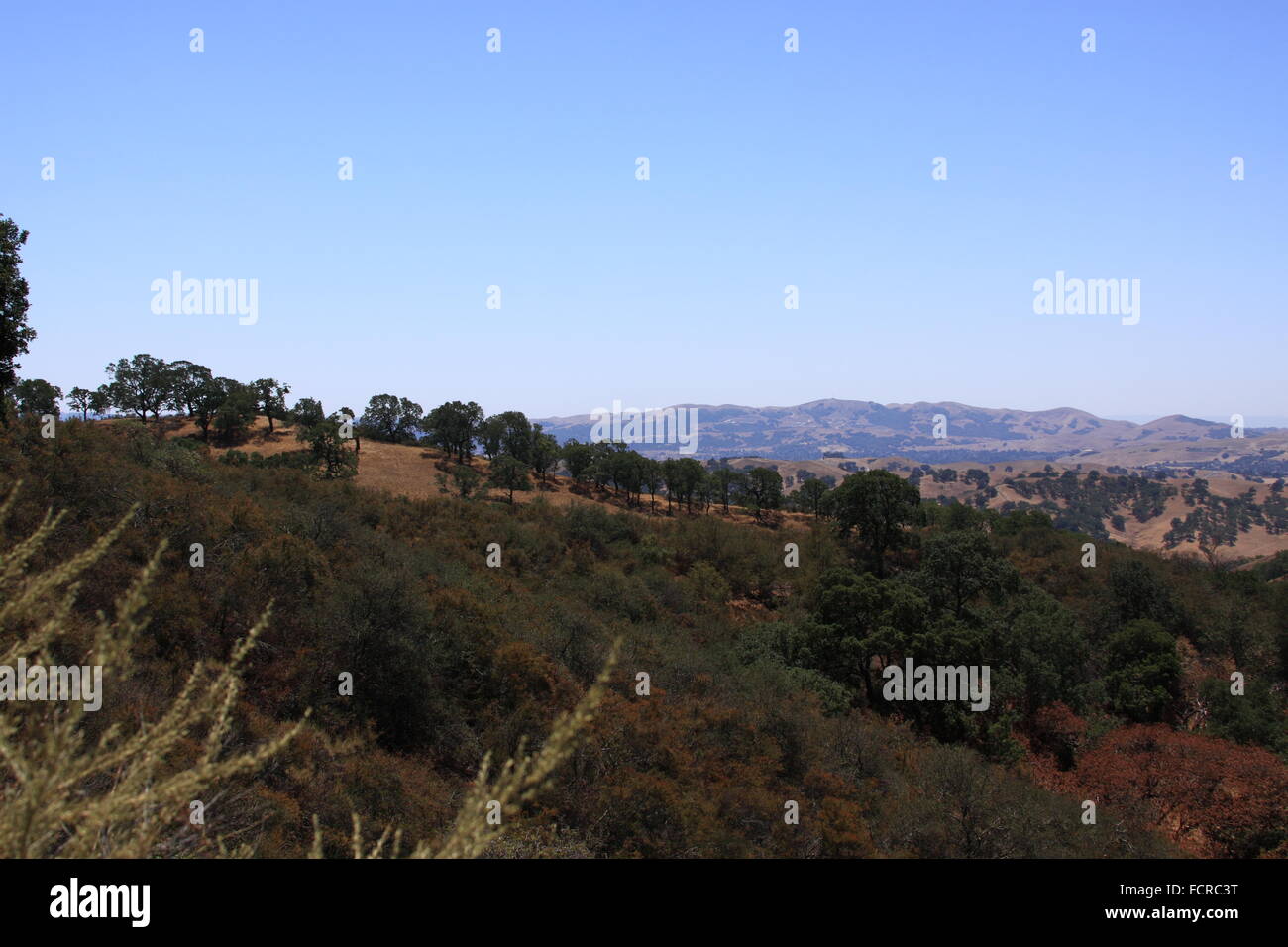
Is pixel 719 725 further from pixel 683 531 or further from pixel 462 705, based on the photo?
pixel 683 531

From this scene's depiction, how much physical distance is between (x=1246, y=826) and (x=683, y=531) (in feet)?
94.3

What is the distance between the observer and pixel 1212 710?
25.0m
